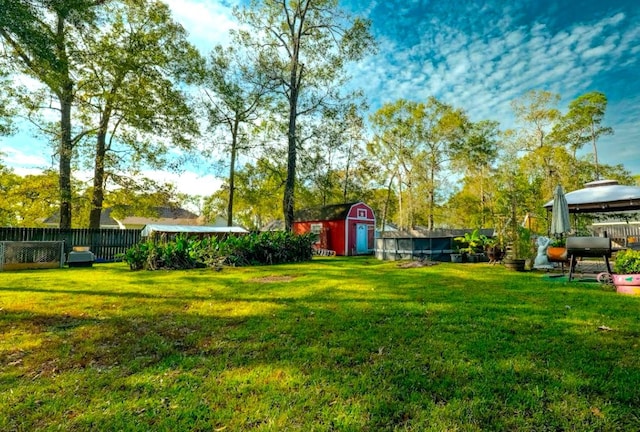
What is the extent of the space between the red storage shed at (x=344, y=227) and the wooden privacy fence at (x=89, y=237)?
37.0 feet

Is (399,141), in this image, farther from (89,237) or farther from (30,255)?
(30,255)

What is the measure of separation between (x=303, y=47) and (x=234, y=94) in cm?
515

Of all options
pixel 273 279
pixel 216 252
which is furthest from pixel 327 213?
pixel 273 279

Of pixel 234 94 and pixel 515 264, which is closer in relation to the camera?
pixel 515 264

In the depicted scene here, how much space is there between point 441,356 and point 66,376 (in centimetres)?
330

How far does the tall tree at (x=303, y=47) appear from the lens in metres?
16.3

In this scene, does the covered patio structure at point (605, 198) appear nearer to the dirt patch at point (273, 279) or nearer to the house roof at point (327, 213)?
the dirt patch at point (273, 279)

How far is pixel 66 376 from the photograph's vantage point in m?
2.55

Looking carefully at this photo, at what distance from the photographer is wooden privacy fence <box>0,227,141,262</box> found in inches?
491

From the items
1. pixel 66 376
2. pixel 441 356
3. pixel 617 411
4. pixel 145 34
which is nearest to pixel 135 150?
pixel 145 34

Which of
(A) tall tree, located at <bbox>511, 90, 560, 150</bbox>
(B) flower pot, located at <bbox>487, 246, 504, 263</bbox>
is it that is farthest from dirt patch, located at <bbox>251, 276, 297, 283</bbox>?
(A) tall tree, located at <bbox>511, 90, 560, 150</bbox>

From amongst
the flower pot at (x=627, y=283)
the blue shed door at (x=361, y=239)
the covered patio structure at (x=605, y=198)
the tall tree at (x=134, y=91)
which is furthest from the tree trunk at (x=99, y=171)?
the covered patio structure at (x=605, y=198)

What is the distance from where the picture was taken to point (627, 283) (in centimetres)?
572

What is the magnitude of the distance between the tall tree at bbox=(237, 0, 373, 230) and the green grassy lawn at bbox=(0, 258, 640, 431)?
1185cm
